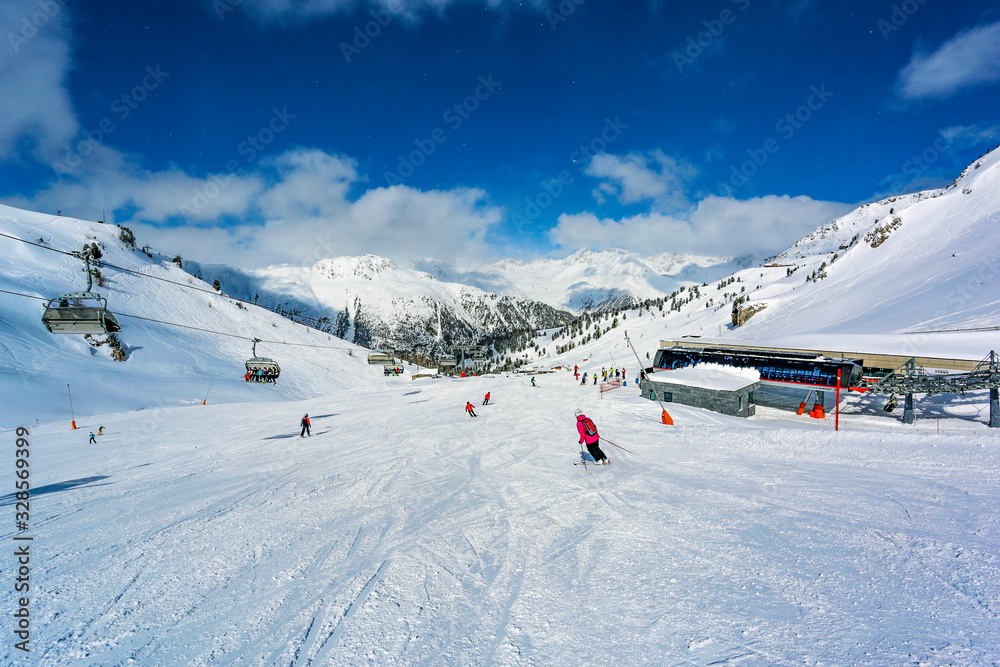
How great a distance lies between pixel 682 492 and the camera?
952cm

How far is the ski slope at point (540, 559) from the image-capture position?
4734mm

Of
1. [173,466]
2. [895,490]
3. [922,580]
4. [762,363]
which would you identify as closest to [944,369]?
[762,363]

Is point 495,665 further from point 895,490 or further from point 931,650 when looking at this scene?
point 895,490

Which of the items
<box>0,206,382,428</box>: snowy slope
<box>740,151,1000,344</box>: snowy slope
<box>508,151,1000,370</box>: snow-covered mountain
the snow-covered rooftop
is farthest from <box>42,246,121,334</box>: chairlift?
<box>740,151,1000,344</box>: snowy slope

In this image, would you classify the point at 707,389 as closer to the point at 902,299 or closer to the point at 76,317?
the point at 76,317

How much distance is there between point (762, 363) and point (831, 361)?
3.64 meters

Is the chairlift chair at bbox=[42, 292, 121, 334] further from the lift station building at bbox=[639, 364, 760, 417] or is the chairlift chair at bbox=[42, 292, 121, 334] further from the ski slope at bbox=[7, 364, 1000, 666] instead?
the lift station building at bbox=[639, 364, 760, 417]

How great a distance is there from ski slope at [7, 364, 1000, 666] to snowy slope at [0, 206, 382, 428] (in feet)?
76.0

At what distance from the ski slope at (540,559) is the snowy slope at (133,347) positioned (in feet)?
76.0

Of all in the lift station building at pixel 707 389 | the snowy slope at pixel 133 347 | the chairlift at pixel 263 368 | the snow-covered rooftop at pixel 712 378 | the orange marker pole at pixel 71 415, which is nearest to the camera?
the lift station building at pixel 707 389

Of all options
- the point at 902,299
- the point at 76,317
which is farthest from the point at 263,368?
the point at 902,299

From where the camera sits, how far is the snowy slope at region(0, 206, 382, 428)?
98.7 ft

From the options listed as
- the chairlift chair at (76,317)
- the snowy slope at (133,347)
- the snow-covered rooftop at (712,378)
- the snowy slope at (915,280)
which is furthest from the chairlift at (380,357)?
the snowy slope at (915,280)

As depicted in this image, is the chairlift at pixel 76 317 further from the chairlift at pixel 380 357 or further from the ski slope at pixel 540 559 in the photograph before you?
the chairlift at pixel 380 357
